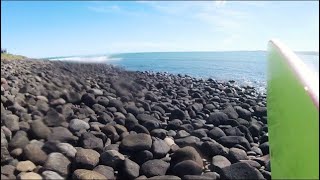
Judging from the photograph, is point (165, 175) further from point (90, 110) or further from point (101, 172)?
point (90, 110)

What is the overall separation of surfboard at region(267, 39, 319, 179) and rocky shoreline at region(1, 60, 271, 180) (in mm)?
1704

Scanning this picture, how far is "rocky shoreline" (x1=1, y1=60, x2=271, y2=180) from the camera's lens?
3170 millimetres

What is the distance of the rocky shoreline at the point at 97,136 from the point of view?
3170mm

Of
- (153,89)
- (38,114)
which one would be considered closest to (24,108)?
(38,114)

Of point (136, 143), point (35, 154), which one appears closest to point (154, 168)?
point (136, 143)

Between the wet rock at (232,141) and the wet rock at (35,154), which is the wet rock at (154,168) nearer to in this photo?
the wet rock at (35,154)

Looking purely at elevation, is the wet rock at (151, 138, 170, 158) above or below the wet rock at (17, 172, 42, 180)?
below

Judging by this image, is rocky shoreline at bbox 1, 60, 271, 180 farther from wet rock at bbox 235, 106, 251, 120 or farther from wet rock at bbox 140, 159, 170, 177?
Result: wet rock at bbox 235, 106, 251, 120

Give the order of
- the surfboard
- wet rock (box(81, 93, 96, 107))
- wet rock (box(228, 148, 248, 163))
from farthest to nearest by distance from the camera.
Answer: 1. wet rock (box(81, 93, 96, 107))
2. wet rock (box(228, 148, 248, 163))
3. the surfboard

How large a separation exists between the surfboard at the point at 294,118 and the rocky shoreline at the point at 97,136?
170 cm

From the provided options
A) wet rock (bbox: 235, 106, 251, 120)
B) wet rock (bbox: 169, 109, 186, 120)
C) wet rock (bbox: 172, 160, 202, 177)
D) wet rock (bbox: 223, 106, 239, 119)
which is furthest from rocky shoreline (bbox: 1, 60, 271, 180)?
wet rock (bbox: 235, 106, 251, 120)

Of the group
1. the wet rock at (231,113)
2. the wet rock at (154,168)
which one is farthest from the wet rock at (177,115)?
the wet rock at (154,168)

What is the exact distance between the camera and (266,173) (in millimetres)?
4074

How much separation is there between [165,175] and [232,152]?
1.31m
